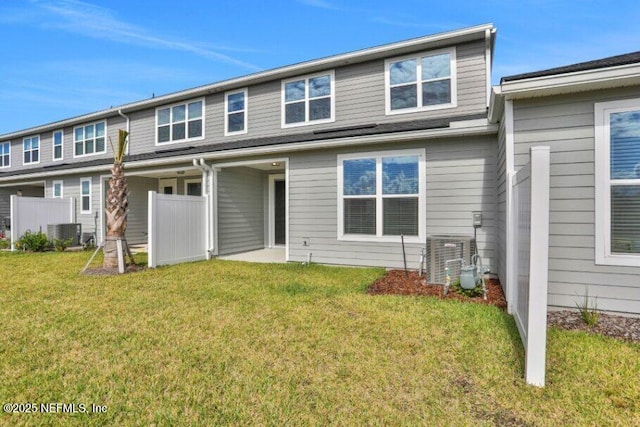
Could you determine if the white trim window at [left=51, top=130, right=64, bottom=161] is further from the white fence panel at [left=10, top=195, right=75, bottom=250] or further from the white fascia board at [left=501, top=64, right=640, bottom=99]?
the white fascia board at [left=501, top=64, right=640, bottom=99]

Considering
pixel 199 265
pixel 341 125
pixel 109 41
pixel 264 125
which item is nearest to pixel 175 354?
pixel 199 265

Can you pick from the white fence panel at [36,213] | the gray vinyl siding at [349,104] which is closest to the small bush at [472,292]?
the gray vinyl siding at [349,104]

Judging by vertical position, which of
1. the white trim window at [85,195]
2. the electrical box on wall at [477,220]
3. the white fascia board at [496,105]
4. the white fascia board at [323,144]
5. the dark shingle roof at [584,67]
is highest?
the dark shingle roof at [584,67]

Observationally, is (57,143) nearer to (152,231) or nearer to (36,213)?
(36,213)

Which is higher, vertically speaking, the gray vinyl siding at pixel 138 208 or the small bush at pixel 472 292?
the gray vinyl siding at pixel 138 208

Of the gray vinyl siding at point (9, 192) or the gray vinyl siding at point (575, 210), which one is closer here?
the gray vinyl siding at point (575, 210)

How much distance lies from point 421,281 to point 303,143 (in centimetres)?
413

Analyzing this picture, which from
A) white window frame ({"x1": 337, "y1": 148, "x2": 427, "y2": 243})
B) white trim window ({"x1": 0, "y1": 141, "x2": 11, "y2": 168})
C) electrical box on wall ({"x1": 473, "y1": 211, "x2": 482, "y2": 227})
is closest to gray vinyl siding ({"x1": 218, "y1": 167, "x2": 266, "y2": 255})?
white window frame ({"x1": 337, "y1": 148, "x2": 427, "y2": 243})

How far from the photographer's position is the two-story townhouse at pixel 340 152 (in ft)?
22.8

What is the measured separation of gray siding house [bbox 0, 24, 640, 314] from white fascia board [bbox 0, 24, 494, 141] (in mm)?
39

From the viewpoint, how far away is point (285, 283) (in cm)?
616

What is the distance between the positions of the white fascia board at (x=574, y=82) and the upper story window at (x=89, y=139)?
15.2 m

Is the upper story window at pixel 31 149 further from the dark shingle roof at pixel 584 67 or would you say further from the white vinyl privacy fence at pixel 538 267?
the white vinyl privacy fence at pixel 538 267

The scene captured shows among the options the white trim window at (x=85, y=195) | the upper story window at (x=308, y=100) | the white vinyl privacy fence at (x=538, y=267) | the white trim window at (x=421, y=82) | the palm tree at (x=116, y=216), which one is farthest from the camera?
the white trim window at (x=85, y=195)
